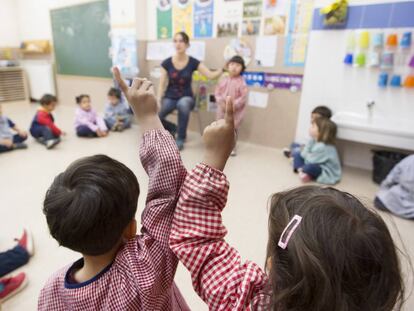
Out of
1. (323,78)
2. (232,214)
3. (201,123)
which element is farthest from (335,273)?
(201,123)

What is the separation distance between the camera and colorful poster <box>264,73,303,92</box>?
2902mm

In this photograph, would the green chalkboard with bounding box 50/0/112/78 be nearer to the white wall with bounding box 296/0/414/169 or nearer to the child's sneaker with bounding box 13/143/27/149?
the child's sneaker with bounding box 13/143/27/149

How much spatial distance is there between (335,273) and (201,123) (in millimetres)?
3367

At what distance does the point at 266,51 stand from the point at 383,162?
1491 mm

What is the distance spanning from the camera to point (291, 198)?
53 cm

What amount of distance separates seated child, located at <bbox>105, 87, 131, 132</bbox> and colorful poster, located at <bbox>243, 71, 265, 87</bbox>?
1.72 meters

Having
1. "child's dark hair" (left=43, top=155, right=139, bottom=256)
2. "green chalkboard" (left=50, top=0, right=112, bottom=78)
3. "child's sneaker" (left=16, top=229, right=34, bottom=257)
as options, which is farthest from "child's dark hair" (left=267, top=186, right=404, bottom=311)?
"green chalkboard" (left=50, top=0, right=112, bottom=78)

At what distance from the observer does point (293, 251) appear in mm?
452

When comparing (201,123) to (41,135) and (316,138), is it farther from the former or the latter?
(41,135)

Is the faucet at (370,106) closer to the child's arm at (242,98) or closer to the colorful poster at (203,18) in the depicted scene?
the child's arm at (242,98)

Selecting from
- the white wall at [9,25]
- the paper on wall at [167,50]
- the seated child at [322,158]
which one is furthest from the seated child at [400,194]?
the white wall at [9,25]

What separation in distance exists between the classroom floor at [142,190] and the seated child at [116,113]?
0.16 metres

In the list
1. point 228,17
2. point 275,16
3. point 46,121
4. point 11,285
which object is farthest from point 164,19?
point 11,285

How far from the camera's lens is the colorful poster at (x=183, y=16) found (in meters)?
3.44
